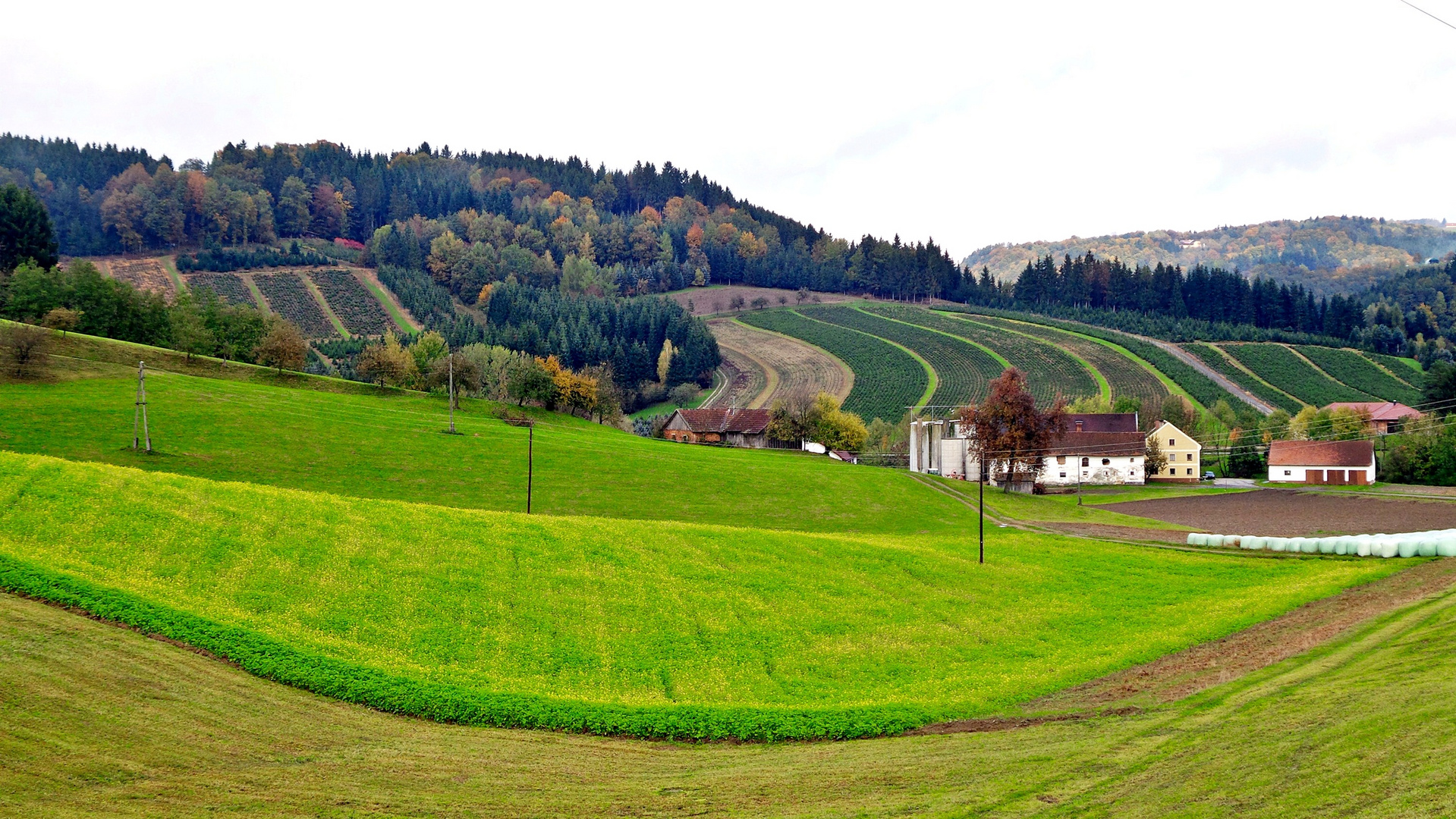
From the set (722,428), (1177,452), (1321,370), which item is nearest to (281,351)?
(722,428)

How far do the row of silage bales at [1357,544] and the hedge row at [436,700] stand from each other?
40.8 meters

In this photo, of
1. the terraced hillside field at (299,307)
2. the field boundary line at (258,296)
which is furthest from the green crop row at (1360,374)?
the field boundary line at (258,296)

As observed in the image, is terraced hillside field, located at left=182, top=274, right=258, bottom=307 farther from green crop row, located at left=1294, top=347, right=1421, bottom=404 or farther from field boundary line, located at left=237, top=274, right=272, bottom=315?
green crop row, located at left=1294, top=347, right=1421, bottom=404

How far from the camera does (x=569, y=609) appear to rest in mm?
29984

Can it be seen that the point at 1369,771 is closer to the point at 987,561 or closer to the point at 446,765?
the point at 446,765

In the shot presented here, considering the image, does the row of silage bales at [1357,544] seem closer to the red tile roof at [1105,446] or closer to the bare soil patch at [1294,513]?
the bare soil patch at [1294,513]

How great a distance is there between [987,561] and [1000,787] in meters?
33.1

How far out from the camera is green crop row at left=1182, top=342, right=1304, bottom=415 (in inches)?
6004

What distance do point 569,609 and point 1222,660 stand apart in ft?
69.7

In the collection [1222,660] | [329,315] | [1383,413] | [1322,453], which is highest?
[329,315]

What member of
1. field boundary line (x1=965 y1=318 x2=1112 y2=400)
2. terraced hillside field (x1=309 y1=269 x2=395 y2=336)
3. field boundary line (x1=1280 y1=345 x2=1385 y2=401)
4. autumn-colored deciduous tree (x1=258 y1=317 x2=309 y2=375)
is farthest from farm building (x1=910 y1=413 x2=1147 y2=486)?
terraced hillside field (x1=309 y1=269 x2=395 y2=336)

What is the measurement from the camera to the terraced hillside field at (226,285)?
183500 millimetres

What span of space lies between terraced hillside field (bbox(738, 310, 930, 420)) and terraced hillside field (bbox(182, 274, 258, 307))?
403 ft

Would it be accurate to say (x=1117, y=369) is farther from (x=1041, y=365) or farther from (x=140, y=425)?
(x=140, y=425)
